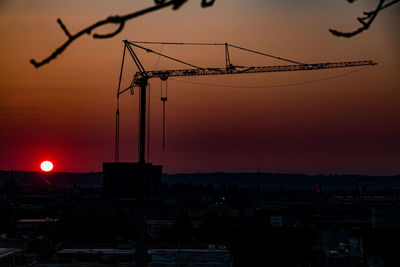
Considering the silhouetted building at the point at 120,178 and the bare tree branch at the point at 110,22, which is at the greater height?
the silhouetted building at the point at 120,178

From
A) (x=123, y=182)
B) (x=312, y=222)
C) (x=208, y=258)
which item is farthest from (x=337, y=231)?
(x=208, y=258)

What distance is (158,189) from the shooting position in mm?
49312

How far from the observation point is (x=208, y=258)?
1362 inches

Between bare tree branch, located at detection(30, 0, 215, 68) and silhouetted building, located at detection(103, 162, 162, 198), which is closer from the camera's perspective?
bare tree branch, located at detection(30, 0, 215, 68)

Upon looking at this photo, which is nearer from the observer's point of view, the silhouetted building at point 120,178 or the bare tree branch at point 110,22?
the bare tree branch at point 110,22

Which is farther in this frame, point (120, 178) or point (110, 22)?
point (120, 178)

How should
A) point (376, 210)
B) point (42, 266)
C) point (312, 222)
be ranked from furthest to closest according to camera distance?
point (312, 222), point (376, 210), point (42, 266)

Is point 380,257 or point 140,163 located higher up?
point 140,163

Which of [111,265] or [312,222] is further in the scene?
[312,222]

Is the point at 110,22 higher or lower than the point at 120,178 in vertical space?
lower

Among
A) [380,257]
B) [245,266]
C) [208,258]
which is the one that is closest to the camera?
[208,258]

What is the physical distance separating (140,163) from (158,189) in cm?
612

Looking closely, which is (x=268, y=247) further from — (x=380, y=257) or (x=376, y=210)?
(x=376, y=210)

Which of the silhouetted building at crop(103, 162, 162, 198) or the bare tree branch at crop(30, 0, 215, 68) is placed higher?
the silhouetted building at crop(103, 162, 162, 198)
